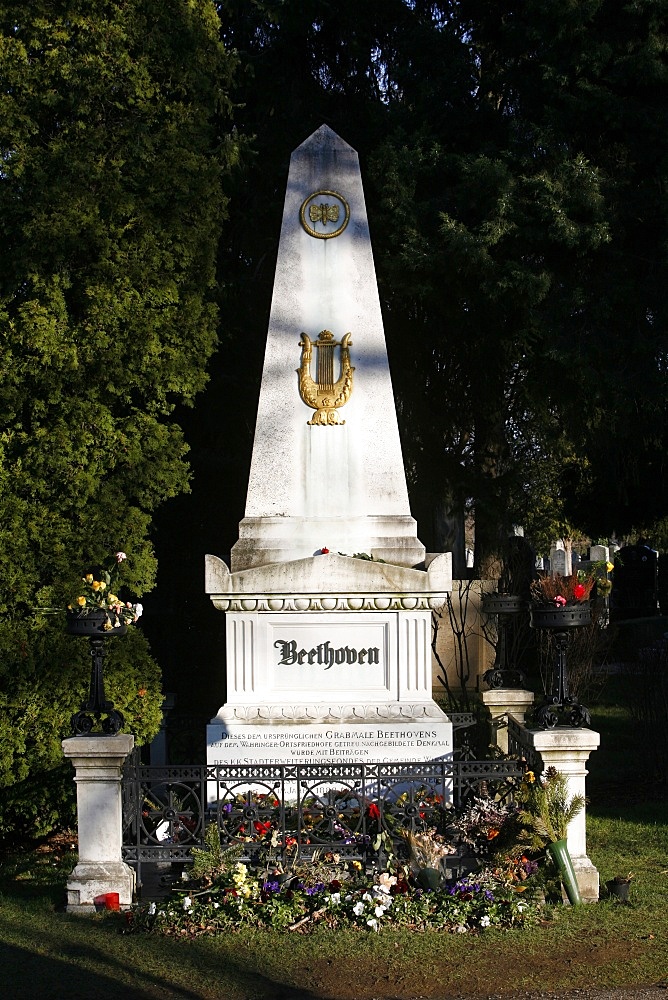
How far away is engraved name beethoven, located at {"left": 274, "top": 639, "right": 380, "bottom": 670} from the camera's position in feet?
28.7

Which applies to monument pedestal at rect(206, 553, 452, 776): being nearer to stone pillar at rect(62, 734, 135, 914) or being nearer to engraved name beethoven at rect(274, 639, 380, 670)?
engraved name beethoven at rect(274, 639, 380, 670)

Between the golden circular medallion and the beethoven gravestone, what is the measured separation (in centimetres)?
1

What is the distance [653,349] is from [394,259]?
3.02 m

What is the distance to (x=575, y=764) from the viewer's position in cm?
729

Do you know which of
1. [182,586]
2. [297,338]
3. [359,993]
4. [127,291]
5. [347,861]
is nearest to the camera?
[359,993]

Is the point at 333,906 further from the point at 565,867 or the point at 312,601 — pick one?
the point at 312,601

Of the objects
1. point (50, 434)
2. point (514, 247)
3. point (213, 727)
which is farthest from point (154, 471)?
point (514, 247)

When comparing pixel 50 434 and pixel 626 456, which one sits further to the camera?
pixel 626 456

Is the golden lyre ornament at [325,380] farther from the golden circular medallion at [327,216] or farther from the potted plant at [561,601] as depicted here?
the potted plant at [561,601]

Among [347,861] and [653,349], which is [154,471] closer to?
[347,861]

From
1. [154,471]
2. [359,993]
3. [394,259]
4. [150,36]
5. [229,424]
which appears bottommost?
[359,993]

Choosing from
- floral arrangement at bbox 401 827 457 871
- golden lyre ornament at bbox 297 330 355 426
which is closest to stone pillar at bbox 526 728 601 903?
floral arrangement at bbox 401 827 457 871

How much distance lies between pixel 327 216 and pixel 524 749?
4.66 m

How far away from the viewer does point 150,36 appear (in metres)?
10.6
